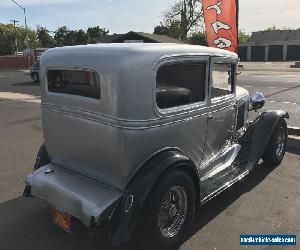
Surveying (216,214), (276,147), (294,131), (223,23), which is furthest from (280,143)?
(223,23)

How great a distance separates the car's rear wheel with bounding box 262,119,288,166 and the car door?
2.64 feet

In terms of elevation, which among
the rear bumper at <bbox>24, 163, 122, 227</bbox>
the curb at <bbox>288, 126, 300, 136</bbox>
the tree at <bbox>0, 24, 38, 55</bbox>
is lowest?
the curb at <bbox>288, 126, 300, 136</bbox>

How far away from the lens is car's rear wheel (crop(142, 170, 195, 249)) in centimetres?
369

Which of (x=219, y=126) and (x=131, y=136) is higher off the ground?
(x=131, y=136)

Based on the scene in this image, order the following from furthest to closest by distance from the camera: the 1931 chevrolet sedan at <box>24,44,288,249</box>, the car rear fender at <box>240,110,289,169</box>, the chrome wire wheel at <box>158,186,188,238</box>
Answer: the car rear fender at <box>240,110,289,169</box>
the chrome wire wheel at <box>158,186,188,238</box>
the 1931 chevrolet sedan at <box>24,44,288,249</box>

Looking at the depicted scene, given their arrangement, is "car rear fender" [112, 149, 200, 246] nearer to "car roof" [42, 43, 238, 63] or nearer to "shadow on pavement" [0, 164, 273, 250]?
"shadow on pavement" [0, 164, 273, 250]

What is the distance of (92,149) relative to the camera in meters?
4.02

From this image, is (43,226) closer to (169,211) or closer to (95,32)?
(169,211)

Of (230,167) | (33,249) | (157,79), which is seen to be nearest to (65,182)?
(33,249)

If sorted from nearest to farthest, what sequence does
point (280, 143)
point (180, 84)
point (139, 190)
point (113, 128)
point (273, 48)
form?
point (139, 190)
point (113, 128)
point (180, 84)
point (280, 143)
point (273, 48)

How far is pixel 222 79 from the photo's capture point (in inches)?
202

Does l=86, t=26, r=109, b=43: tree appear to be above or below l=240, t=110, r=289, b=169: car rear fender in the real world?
above

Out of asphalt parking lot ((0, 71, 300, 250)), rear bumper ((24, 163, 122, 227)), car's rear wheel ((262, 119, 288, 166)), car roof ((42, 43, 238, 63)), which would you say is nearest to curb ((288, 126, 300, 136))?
asphalt parking lot ((0, 71, 300, 250))

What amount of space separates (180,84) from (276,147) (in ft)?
8.79
